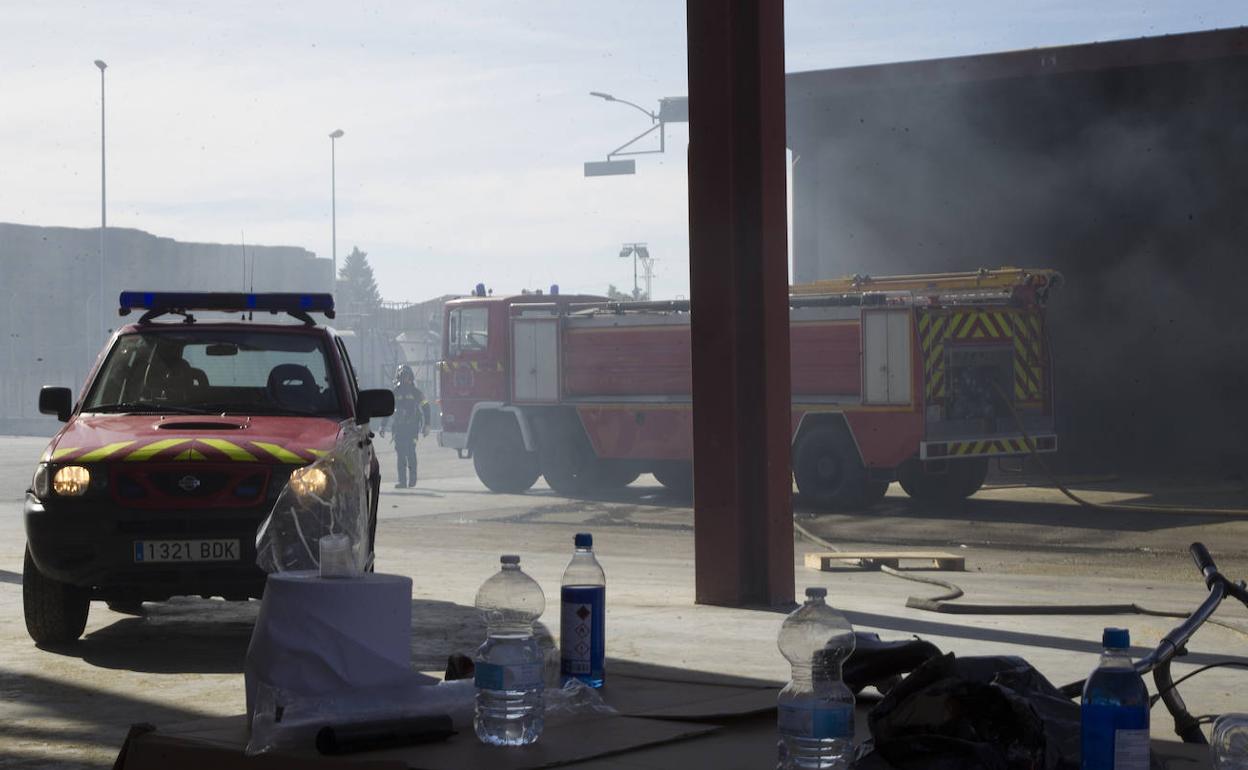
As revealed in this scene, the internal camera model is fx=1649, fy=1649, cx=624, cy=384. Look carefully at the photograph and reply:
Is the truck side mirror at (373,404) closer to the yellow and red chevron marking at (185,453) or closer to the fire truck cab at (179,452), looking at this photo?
the fire truck cab at (179,452)

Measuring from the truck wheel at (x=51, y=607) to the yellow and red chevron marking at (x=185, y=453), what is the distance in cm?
75

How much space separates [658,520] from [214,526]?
10603 millimetres

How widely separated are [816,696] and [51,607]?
6.73m

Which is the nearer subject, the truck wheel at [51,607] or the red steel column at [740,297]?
the truck wheel at [51,607]

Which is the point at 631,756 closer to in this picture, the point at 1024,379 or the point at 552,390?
the point at 1024,379

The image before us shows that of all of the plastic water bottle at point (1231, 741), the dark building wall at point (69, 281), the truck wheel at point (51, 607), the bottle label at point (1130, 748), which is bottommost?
the truck wheel at point (51, 607)

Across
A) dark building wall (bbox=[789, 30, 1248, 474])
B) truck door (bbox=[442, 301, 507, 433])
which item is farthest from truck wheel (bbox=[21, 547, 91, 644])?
dark building wall (bbox=[789, 30, 1248, 474])

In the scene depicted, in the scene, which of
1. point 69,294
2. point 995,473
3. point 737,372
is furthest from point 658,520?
point 69,294

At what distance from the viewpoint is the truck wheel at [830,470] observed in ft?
62.3

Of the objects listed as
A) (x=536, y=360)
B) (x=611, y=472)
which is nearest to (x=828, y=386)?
(x=611, y=472)

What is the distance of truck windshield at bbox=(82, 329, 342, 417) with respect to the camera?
9.34 meters

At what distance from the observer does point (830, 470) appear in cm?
1917

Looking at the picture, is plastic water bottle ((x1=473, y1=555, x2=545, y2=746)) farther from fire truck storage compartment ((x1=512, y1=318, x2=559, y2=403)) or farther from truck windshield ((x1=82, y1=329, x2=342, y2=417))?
fire truck storage compartment ((x1=512, y1=318, x2=559, y2=403))

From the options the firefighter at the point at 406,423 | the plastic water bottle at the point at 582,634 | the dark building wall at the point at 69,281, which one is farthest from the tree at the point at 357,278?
the plastic water bottle at the point at 582,634
